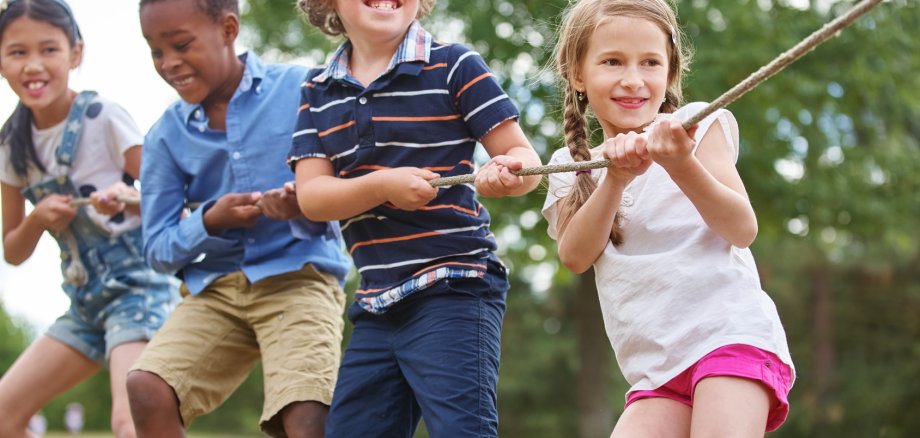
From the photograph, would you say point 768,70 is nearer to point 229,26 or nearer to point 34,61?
point 229,26

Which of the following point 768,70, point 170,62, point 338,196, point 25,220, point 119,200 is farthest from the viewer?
point 25,220

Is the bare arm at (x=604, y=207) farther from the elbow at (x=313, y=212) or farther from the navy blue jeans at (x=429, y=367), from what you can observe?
the elbow at (x=313, y=212)

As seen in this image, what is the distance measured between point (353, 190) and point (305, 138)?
0.34 metres

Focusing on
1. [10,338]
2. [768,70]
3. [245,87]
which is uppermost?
[768,70]

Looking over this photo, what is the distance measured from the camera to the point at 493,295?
3.23 meters

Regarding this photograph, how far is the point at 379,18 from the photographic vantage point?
10.9 feet

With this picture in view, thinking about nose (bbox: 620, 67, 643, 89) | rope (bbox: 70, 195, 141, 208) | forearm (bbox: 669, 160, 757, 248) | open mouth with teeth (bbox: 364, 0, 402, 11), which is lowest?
rope (bbox: 70, 195, 141, 208)

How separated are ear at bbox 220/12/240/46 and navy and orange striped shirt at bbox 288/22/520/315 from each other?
808mm

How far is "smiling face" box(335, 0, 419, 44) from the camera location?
3312 millimetres

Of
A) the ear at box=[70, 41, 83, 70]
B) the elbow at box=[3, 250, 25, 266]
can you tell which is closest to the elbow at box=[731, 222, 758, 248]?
the ear at box=[70, 41, 83, 70]

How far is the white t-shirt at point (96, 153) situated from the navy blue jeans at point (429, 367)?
5.24 ft

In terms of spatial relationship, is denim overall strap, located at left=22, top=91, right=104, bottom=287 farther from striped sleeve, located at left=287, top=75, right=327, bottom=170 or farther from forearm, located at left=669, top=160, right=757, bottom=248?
forearm, located at left=669, top=160, right=757, bottom=248

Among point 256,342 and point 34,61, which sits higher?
point 34,61

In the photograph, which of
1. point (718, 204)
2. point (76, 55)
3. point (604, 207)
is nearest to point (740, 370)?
point (718, 204)
